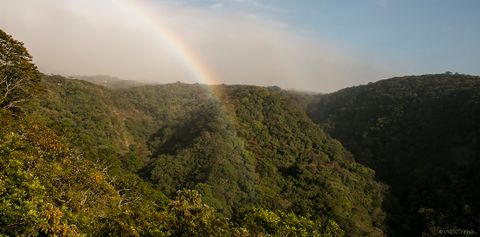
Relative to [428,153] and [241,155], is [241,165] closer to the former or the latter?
[241,155]

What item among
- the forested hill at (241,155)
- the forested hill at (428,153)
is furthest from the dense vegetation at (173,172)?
the forested hill at (428,153)

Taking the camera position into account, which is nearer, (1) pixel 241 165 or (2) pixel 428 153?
(1) pixel 241 165

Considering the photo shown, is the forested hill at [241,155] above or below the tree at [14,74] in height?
below

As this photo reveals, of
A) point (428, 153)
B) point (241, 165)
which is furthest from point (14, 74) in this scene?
point (428, 153)

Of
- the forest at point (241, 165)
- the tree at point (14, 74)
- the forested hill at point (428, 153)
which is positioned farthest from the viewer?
the forested hill at point (428, 153)

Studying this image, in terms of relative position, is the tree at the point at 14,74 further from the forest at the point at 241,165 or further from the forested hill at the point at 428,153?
the forested hill at the point at 428,153

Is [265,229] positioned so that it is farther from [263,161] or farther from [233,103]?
[233,103]
